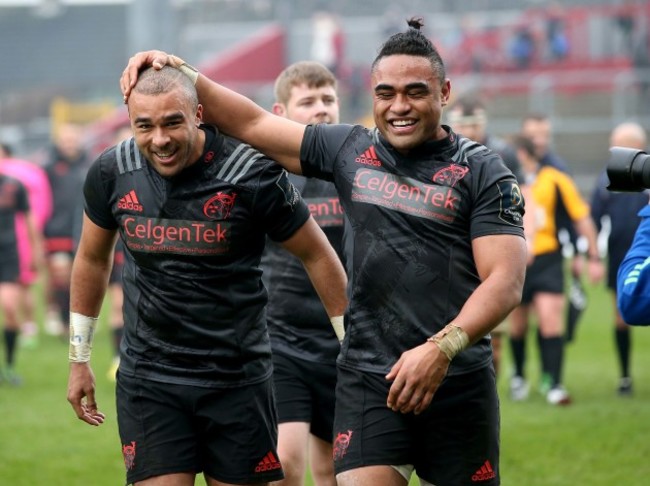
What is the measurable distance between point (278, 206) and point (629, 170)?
176 centimetres

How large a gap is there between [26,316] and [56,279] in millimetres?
773

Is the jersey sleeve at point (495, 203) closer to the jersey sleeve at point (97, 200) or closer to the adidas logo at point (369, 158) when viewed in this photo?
the adidas logo at point (369, 158)

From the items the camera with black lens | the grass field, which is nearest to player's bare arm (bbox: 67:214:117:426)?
the camera with black lens

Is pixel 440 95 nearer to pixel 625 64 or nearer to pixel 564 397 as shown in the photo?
pixel 564 397

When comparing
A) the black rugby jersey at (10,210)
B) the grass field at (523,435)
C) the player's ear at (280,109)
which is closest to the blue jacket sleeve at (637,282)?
the player's ear at (280,109)

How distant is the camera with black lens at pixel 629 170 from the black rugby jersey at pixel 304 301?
2.78 meters

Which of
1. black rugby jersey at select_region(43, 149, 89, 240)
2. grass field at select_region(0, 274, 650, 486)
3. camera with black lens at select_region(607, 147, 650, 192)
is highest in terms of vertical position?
black rugby jersey at select_region(43, 149, 89, 240)

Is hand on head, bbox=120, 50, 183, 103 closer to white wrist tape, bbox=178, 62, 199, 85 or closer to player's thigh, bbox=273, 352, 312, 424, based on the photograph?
white wrist tape, bbox=178, 62, 199, 85

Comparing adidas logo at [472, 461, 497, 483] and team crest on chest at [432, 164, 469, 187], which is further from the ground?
team crest on chest at [432, 164, 469, 187]

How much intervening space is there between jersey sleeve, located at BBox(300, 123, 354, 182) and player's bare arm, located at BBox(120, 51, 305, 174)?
3 centimetres

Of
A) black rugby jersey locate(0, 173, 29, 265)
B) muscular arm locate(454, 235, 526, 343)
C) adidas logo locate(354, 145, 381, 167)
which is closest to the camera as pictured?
muscular arm locate(454, 235, 526, 343)

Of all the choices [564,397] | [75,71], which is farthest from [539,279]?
[75,71]

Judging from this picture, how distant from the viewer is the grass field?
8.73 metres

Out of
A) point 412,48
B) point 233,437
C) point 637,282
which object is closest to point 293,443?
point 233,437
